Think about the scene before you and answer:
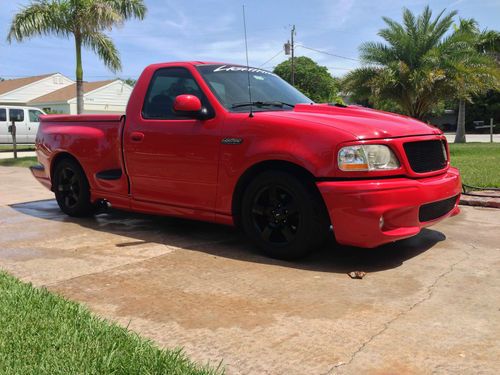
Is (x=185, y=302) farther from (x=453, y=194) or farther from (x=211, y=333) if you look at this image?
(x=453, y=194)

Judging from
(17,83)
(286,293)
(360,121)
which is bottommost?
(286,293)

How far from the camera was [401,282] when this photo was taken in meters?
3.87

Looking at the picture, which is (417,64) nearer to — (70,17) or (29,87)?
(70,17)

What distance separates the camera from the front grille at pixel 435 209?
4152 millimetres

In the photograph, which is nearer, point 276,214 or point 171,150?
point 276,214

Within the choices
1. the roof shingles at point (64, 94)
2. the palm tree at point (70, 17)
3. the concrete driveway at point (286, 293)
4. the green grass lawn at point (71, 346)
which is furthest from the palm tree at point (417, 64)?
the roof shingles at point (64, 94)

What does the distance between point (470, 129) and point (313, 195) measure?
148 ft

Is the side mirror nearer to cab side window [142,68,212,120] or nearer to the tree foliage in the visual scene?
cab side window [142,68,212,120]

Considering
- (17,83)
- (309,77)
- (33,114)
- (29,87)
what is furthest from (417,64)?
(309,77)

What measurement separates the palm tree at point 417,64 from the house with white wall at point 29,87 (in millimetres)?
39231

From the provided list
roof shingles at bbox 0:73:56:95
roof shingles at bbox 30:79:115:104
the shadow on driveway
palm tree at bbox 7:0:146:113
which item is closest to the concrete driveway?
the shadow on driveway

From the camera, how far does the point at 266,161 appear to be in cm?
438

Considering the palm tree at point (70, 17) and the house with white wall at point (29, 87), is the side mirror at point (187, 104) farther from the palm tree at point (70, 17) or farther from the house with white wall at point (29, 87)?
the house with white wall at point (29, 87)

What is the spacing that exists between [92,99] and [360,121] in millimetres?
45448
